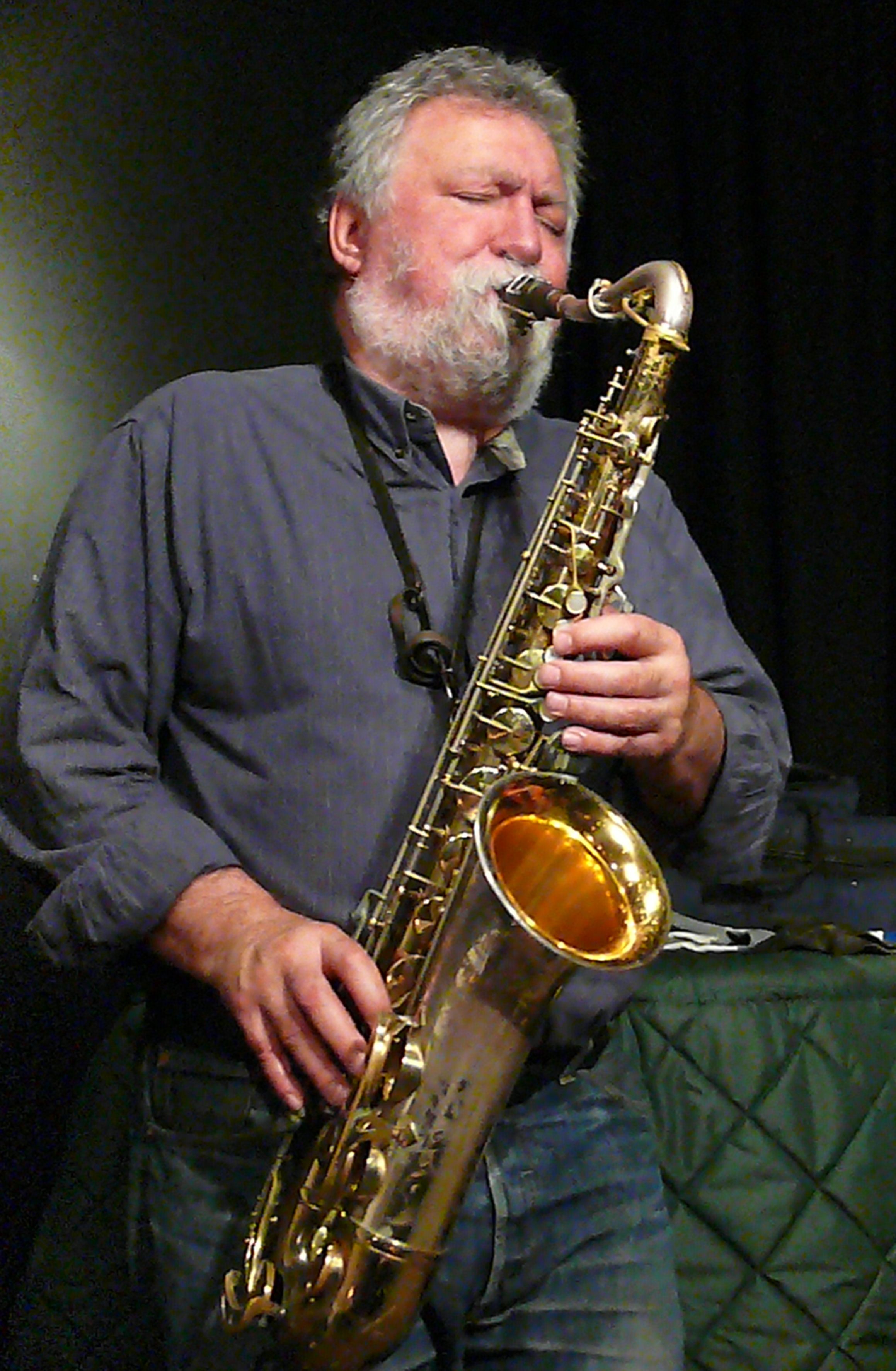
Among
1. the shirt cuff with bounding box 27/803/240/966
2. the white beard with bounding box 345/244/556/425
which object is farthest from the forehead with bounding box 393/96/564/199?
the shirt cuff with bounding box 27/803/240/966

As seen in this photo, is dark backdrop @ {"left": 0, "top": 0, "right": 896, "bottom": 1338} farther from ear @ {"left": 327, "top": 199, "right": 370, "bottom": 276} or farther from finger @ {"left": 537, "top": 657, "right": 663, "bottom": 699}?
finger @ {"left": 537, "top": 657, "right": 663, "bottom": 699}

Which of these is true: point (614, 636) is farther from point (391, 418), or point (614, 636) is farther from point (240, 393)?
point (240, 393)

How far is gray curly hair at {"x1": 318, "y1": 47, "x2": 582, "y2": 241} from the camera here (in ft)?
4.86

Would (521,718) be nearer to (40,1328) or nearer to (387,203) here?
(387,203)

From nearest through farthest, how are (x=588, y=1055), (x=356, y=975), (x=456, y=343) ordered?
1. (x=356, y=975)
2. (x=588, y=1055)
3. (x=456, y=343)

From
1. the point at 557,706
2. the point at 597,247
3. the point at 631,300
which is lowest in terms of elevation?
the point at 557,706

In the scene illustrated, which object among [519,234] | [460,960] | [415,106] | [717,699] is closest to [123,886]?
[460,960]

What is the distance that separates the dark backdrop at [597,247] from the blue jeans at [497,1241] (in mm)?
780

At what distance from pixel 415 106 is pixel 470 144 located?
11cm

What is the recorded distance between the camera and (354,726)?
1.23 metres

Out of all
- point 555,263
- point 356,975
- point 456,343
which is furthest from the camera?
point 555,263

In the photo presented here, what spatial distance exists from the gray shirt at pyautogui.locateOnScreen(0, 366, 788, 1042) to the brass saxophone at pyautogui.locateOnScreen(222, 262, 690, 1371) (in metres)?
0.07

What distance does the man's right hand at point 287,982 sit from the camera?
988mm

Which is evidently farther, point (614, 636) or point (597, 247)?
point (597, 247)
